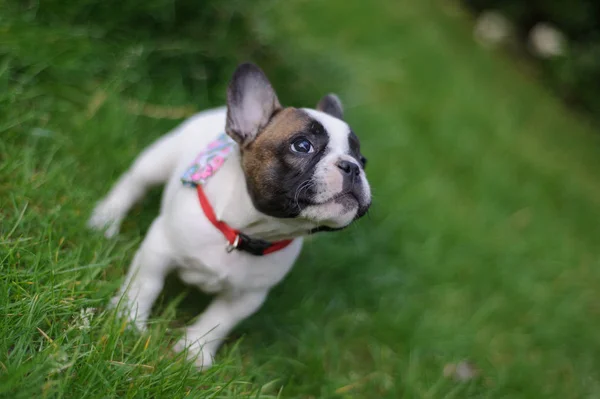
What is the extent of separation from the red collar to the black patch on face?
178 mm

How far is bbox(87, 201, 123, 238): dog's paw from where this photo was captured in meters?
2.87

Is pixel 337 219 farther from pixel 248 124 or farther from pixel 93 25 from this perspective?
pixel 93 25

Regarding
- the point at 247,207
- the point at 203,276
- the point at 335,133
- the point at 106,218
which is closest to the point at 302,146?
the point at 335,133

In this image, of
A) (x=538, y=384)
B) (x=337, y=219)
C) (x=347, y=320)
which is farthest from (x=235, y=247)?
(x=538, y=384)

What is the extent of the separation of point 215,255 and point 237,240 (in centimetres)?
13

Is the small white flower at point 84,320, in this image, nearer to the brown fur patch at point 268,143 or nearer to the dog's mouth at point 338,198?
the brown fur patch at point 268,143

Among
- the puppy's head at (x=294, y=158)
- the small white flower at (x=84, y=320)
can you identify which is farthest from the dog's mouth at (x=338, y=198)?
the small white flower at (x=84, y=320)

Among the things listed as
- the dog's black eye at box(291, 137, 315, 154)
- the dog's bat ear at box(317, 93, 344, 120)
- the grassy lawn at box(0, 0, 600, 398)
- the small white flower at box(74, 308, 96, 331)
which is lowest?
the grassy lawn at box(0, 0, 600, 398)

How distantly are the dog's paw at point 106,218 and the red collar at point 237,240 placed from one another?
1.82ft

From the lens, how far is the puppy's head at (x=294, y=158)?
2242mm

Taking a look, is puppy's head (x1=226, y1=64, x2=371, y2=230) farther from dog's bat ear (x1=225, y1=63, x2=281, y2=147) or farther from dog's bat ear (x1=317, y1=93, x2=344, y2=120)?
dog's bat ear (x1=317, y1=93, x2=344, y2=120)

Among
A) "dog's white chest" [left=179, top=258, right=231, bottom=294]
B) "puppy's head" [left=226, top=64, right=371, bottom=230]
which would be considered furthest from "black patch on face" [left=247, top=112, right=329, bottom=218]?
"dog's white chest" [left=179, top=258, right=231, bottom=294]

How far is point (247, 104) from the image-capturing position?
8.25 ft

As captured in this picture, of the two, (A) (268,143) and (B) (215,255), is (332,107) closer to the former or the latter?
(A) (268,143)
